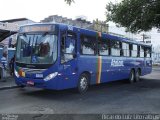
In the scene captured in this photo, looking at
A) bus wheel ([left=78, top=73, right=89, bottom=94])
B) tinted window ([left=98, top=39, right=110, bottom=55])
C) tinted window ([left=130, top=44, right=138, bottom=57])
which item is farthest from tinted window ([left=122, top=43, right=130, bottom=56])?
bus wheel ([left=78, top=73, right=89, bottom=94])

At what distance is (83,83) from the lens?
1414 cm

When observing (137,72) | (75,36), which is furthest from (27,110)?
(137,72)

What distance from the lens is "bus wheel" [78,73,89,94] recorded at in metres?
13.9

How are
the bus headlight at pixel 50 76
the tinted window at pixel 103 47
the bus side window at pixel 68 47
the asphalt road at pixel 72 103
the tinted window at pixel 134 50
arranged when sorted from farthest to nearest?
the tinted window at pixel 134 50
the tinted window at pixel 103 47
the bus side window at pixel 68 47
the bus headlight at pixel 50 76
the asphalt road at pixel 72 103

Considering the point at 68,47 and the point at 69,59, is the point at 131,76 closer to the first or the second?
the point at 69,59

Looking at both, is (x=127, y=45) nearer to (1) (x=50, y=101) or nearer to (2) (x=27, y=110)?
(1) (x=50, y=101)

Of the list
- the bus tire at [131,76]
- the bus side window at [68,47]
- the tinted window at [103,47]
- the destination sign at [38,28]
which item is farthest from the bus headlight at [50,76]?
the bus tire at [131,76]

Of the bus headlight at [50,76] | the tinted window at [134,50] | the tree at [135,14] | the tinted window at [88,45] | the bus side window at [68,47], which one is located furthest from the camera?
the tree at [135,14]

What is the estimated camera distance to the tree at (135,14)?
21656mm

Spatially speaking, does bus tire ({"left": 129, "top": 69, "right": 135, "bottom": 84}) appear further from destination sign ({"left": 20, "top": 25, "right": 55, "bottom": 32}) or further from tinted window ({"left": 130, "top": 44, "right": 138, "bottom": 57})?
destination sign ({"left": 20, "top": 25, "right": 55, "bottom": 32})

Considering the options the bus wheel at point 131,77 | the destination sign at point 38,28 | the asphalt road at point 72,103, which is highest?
the destination sign at point 38,28

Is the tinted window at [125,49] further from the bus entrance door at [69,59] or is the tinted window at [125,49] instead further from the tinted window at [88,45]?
the bus entrance door at [69,59]

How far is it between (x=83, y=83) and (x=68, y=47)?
1.96 meters

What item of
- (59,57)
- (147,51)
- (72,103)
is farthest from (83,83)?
(147,51)
